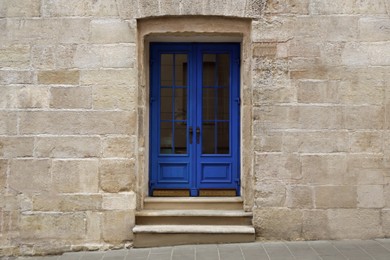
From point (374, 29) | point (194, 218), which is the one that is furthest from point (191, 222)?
point (374, 29)

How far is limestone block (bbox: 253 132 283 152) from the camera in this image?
4797mm

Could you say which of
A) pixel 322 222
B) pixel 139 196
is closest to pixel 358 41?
pixel 322 222

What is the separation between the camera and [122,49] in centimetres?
481

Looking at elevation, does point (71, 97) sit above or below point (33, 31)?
below

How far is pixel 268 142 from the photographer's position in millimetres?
4805

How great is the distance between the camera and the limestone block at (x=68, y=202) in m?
4.77

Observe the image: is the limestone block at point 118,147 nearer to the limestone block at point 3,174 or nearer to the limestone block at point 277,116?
the limestone block at point 3,174

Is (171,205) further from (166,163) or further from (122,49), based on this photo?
(122,49)

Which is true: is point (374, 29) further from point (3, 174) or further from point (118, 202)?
point (3, 174)

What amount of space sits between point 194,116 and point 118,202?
155 centimetres

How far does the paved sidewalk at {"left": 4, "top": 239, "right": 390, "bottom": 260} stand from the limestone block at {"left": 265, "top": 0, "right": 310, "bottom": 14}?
2917mm

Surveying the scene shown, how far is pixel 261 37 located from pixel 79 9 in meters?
2.36

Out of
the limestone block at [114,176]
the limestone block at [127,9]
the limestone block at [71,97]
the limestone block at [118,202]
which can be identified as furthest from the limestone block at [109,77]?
the limestone block at [118,202]

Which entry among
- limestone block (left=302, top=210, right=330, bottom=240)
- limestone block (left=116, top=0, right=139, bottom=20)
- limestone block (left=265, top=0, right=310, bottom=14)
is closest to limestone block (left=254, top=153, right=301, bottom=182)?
limestone block (left=302, top=210, right=330, bottom=240)
